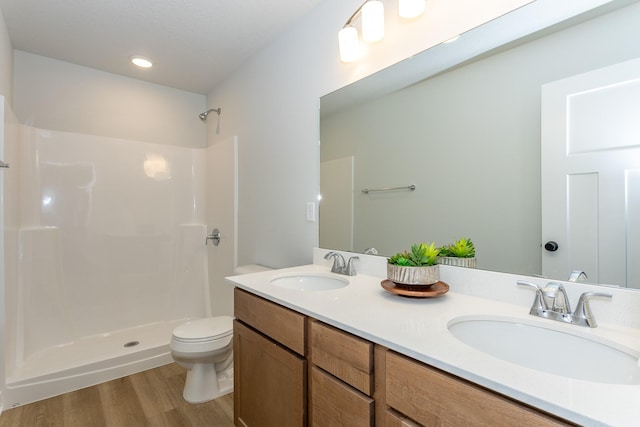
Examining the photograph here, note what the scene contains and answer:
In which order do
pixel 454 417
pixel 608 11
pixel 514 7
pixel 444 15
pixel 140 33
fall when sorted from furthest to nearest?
pixel 140 33, pixel 444 15, pixel 514 7, pixel 608 11, pixel 454 417

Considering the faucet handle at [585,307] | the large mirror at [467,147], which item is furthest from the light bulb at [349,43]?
the faucet handle at [585,307]

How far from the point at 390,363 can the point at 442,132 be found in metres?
0.95

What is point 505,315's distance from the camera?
3.04ft

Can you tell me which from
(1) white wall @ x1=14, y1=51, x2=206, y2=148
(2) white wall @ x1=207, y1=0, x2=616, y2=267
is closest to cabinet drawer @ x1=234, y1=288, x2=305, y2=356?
(2) white wall @ x1=207, y1=0, x2=616, y2=267

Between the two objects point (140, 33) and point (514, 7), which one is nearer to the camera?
point (514, 7)

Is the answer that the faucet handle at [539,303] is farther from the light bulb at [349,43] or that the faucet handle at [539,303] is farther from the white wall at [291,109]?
the light bulb at [349,43]

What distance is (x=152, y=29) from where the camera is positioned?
201 cm

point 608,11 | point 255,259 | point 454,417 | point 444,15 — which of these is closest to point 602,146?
point 608,11

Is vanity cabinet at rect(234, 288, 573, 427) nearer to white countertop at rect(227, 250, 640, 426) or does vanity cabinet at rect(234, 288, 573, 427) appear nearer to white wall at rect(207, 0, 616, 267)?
white countertop at rect(227, 250, 640, 426)

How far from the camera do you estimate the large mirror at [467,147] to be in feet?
3.24

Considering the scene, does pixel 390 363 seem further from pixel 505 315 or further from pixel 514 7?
pixel 514 7

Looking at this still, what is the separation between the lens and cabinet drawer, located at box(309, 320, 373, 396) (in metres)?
0.84

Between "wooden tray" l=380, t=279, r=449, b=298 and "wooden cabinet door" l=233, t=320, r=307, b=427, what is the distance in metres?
0.41

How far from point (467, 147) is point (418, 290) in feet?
1.96
